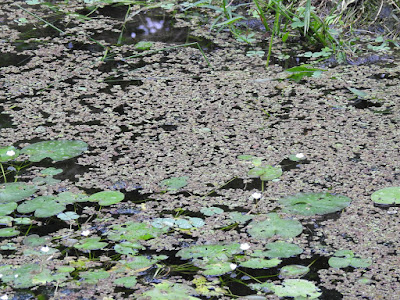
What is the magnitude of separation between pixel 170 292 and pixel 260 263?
0.91 ft

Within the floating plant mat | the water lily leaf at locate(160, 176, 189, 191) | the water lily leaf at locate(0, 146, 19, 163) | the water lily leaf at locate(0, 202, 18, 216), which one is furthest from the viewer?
the water lily leaf at locate(0, 146, 19, 163)

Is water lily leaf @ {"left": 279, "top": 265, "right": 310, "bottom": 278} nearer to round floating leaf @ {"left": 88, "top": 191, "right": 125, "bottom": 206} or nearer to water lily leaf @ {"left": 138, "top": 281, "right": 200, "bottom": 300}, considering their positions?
water lily leaf @ {"left": 138, "top": 281, "right": 200, "bottom": 300}

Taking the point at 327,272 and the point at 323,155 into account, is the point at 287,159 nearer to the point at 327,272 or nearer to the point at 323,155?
the point at 323,155

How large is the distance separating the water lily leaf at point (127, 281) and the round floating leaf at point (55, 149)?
733 mm

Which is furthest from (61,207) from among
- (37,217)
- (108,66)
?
(108,66)

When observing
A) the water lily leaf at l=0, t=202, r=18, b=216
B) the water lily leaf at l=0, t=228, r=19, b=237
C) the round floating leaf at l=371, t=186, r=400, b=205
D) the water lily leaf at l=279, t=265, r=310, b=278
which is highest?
the round floating leaf at l=371, t=186, r=400, b=205

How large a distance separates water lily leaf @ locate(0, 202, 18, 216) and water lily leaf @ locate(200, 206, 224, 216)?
614 mm

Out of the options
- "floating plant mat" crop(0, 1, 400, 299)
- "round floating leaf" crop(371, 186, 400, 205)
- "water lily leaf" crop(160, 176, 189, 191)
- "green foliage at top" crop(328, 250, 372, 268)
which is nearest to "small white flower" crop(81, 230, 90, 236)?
"floating plant mat" crop(0, 1, 400, 299)

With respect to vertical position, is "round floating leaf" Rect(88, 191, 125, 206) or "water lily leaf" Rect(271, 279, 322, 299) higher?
"round floating leaf" Rect(88, 191, 125, 206)

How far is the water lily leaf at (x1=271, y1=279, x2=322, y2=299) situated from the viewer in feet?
4.95

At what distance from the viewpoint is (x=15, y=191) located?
194 cm

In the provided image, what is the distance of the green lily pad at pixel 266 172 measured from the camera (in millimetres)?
2033

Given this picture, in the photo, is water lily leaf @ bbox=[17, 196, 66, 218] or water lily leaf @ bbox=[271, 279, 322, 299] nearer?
water lily leaf @ bbox=[271, 279, 322, 299]

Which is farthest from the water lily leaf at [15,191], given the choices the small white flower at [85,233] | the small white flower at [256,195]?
the small white flower at [256,195]
